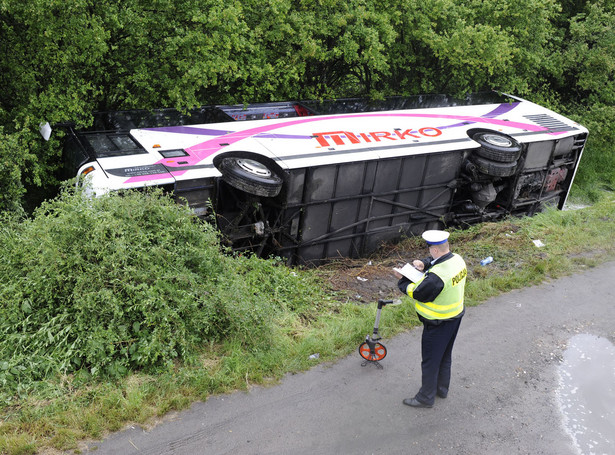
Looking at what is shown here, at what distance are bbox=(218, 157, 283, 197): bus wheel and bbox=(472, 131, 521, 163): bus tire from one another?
4394mm

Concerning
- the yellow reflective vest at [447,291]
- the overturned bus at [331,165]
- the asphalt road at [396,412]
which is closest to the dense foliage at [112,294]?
the asphalt road at [396,412]

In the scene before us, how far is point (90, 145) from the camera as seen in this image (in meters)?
8.05

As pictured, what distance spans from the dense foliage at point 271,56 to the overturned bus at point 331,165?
0.74 m

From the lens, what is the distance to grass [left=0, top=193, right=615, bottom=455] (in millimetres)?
4348

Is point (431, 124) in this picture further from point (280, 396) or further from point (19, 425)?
point (19, 425)

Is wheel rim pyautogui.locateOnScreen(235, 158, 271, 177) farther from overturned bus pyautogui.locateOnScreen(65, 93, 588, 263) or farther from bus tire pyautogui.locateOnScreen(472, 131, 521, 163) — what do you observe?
bus tire pyautogui.locateOnScreen(472, 131, 521, 163)

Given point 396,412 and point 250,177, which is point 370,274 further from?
point 396,412

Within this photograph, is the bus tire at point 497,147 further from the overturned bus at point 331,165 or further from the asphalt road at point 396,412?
the asphalt road at point 396,412

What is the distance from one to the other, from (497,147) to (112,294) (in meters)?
7.90

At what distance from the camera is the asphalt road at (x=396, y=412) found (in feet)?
14.9

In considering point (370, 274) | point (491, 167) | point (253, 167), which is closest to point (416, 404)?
point (370, 274)

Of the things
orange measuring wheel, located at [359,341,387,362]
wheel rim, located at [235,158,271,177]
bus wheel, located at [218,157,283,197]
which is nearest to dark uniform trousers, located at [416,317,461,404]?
orange measuring wheel, located at [359,341,387,362]

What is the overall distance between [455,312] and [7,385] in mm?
3832

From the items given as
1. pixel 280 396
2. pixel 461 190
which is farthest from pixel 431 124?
pixel 280 396
